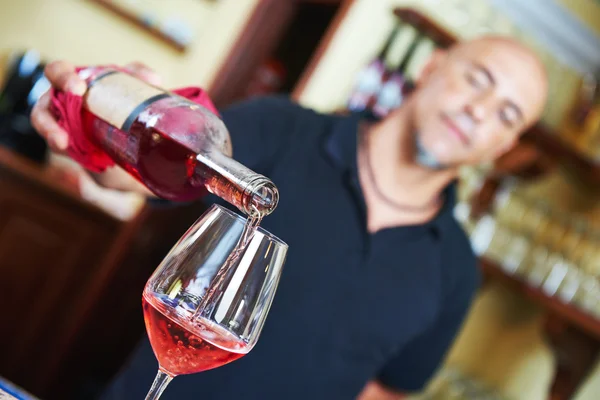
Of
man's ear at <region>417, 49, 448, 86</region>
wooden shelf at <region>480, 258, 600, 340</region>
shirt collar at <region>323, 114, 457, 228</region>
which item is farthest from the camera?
wooden shelf at <region>480, 258, 600, 340</region>

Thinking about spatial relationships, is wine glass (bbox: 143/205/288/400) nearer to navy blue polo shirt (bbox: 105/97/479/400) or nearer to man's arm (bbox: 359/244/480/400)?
navy blue polo shirt (bbox: 105/97/479/400)

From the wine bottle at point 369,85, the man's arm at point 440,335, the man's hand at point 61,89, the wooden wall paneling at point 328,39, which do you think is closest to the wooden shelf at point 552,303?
the man's arm at point 440,335

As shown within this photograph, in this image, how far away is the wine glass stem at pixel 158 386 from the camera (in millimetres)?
379

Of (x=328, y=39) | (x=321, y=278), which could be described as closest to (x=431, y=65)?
(x=328, y=39)

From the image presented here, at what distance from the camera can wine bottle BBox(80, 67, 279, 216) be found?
0.50 m

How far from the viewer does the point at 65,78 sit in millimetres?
528

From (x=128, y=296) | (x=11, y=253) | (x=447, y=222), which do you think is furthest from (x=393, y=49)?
(x=11, y=253)

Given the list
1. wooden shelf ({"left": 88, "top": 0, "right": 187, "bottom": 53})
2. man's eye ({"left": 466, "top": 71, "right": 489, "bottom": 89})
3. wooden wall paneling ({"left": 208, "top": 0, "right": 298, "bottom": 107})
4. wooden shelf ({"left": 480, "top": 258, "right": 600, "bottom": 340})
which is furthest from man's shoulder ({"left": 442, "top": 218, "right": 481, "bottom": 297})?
wooden shelf ({"left": 88, "top": 0, "right": 187, "bottom": 53})

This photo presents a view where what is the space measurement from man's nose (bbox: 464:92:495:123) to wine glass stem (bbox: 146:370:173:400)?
29.5 inches

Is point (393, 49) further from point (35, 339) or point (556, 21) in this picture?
point (35, 339)

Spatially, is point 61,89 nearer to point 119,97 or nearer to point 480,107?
point 119,97

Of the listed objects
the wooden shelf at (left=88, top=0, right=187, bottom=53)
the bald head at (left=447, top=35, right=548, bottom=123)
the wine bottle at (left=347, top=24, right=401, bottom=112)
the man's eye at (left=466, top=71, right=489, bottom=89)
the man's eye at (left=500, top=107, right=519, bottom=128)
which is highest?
the bald head at (left=447, top=35, right=548, bottom=123)

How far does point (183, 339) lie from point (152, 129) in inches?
7.9

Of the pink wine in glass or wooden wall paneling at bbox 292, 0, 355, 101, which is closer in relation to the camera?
the pink wine in glass
